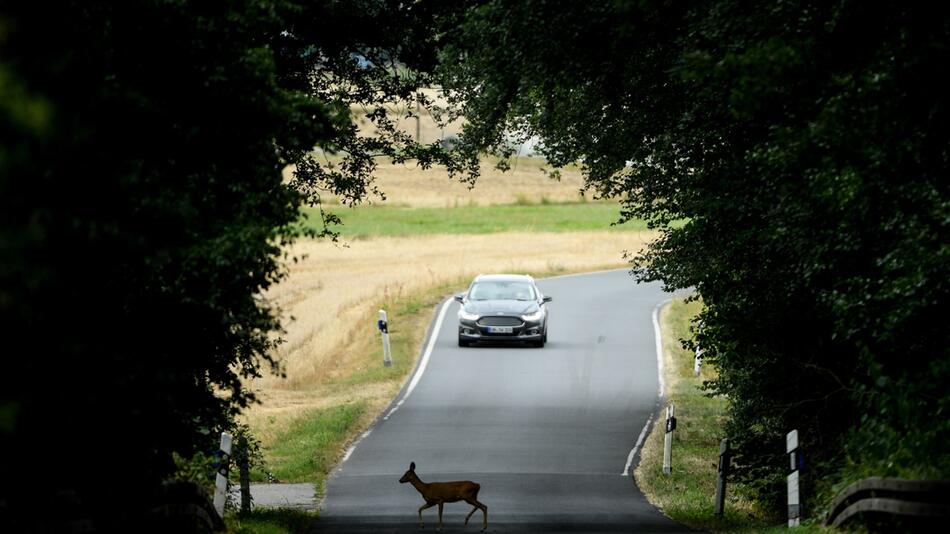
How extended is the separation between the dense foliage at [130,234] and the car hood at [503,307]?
2065 cm

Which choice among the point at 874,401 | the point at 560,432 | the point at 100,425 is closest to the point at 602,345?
the point at 560,432

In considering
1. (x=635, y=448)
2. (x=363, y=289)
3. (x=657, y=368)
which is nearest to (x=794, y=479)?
(x=635, y=448)

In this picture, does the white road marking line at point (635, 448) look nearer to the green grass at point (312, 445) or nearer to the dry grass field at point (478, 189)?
the green grass at point (312, 445)

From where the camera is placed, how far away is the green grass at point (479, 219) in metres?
76.7

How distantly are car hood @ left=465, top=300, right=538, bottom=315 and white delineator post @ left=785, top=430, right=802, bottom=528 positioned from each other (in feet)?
64.3

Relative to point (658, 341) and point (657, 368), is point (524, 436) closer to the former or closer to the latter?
point (657, 368)

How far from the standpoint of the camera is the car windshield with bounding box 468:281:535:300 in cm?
3350

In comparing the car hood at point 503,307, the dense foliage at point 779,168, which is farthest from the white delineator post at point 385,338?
the dense foliage at point 779,168

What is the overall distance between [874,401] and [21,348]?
8.56 m

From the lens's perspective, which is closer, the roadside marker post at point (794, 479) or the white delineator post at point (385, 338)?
the roadside marker post at point (794, 479)

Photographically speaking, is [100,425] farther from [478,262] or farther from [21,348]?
[478,262]

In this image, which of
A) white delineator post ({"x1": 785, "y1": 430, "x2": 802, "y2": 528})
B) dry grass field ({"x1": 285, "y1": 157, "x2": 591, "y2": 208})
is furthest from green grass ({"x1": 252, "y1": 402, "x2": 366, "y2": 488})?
dry grass field ({"x1": 285, "y1": 157, "x2": 591, "y2": 208})

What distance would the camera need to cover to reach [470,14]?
14.0 meters

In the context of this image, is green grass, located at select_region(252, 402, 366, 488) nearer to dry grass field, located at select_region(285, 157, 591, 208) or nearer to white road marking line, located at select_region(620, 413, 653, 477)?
white road marking line, located at select_region(620, 413, 653, 477)
